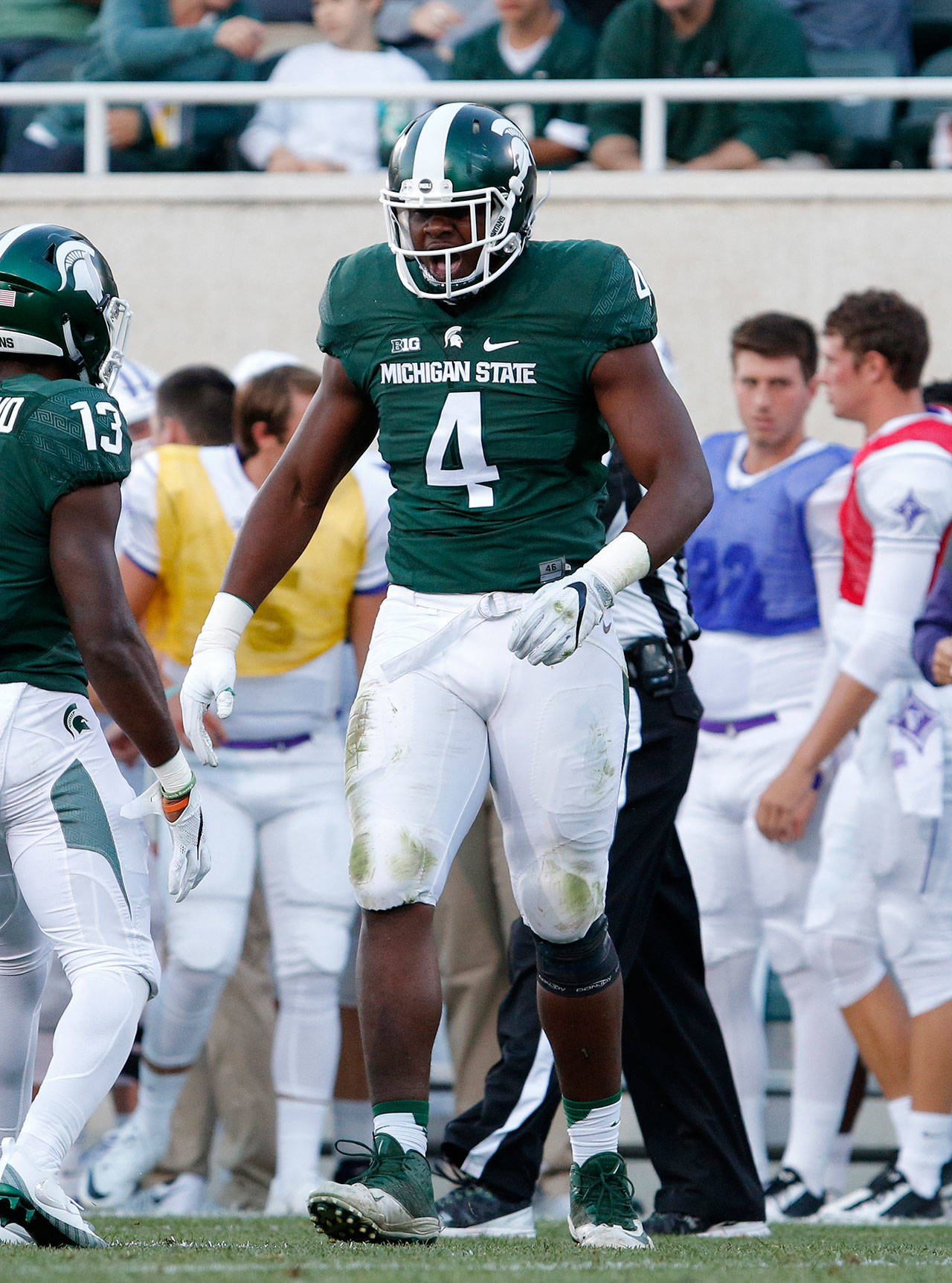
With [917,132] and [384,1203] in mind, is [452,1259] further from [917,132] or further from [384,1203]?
[917,132]

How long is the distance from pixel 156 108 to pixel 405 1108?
6.18m

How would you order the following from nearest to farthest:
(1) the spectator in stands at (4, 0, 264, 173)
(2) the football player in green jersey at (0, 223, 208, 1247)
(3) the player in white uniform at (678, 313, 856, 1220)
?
(2) the football player in green jersey at (0, 223, 208, 1247), (3) the player in white uniform at (678, 313, 856, 1220), (1) the spectator in stands at (4, 0, 264, 173)

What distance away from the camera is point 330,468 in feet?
12.0

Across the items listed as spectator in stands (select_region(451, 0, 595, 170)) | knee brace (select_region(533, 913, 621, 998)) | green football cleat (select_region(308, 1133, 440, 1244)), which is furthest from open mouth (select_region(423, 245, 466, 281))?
spectator in stands (select_region(451, 0, 595, 170))

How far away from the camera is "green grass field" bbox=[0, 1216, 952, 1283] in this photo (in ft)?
9.00

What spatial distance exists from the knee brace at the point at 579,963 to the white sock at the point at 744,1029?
6.43 feet

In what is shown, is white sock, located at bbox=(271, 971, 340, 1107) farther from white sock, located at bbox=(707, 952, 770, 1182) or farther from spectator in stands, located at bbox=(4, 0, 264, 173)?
spectator in stands, located at bbox=(4, 0, 264, 173)

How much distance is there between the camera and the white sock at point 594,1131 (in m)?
3.47

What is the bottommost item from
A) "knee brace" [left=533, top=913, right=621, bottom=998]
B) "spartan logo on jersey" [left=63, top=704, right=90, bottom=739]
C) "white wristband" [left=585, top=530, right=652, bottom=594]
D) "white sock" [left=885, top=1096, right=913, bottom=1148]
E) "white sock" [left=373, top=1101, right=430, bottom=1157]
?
"white sock" [left=885, top=1096, right=913, bottom=1148]

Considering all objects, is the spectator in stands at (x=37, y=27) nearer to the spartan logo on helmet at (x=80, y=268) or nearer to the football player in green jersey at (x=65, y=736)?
the spartan logo on helmet at (x=80, y=268)

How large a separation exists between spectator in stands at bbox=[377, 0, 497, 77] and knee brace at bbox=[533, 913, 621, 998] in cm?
607

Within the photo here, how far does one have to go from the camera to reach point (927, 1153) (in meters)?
5.05

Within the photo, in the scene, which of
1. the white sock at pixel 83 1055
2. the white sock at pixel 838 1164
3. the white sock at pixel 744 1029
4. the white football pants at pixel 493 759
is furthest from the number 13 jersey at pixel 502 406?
the white sock at pixel 838 1164

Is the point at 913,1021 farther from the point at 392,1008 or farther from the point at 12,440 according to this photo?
the point at 12,440
